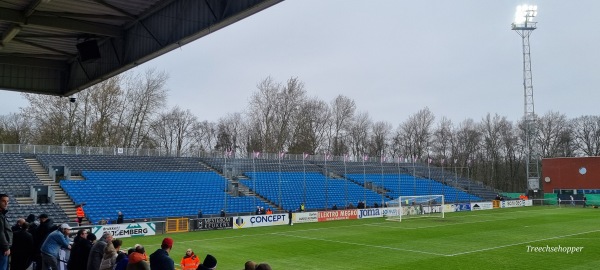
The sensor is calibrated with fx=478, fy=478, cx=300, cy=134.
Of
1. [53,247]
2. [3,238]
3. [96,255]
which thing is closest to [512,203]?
[53,247]

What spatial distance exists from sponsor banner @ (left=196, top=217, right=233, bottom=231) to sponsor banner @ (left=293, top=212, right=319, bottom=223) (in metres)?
5.31

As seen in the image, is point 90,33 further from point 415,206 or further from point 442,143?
point 442,143

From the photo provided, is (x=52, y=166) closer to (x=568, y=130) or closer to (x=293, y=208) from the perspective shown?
(x=293, y=208)

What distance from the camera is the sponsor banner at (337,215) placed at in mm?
36406

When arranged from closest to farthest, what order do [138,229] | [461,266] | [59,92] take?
1. [59,92]
2. [461,266]
3. [138,229]

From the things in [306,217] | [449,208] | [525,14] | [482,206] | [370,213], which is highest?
[525,14]

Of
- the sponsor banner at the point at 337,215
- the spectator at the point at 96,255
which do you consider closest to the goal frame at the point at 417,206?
the sponsor banner at the point at 337,215

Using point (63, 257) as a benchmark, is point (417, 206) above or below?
below

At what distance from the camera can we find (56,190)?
105ft

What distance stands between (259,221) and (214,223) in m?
3.32

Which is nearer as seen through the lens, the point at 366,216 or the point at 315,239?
the point at 315,239

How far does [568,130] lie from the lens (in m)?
75.9

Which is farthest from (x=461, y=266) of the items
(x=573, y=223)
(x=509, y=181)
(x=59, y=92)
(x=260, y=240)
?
(x=509, y=181)

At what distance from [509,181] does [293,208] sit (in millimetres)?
51311
